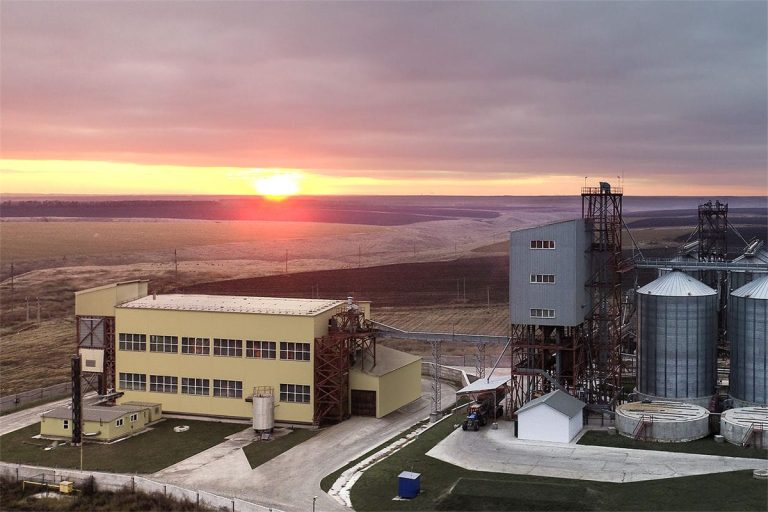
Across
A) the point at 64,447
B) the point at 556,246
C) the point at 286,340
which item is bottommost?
the point at 64,447

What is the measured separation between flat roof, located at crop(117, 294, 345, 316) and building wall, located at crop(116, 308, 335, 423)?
57 centimetres

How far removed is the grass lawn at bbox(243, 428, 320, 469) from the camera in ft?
162

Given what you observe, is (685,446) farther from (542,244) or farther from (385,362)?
(385,362)

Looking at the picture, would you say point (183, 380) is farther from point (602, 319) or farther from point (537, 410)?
point (602, 319)

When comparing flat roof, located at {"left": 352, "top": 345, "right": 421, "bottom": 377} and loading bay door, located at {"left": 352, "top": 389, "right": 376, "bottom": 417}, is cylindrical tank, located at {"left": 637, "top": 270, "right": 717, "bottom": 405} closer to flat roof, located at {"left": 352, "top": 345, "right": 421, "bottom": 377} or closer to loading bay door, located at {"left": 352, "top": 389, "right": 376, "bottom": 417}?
flat roof, located at {"left": 352, "top": 345, "right": 421, "bottom": 377}

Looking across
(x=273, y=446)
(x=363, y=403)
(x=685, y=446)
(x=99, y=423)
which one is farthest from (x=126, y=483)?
(x=685, y=446)

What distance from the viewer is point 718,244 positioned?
237ft

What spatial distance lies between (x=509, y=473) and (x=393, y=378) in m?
A: 16.9

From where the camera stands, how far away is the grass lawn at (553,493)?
3934cm

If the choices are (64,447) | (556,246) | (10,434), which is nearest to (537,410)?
(556,246)

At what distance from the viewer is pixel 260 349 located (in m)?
58.0

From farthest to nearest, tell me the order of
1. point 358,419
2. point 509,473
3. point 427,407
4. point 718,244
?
1. point 718,244
2. point 427,407
3. point 358,419
4. point 509,473

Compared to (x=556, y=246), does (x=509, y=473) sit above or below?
below

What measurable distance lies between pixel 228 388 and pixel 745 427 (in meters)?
32.4
